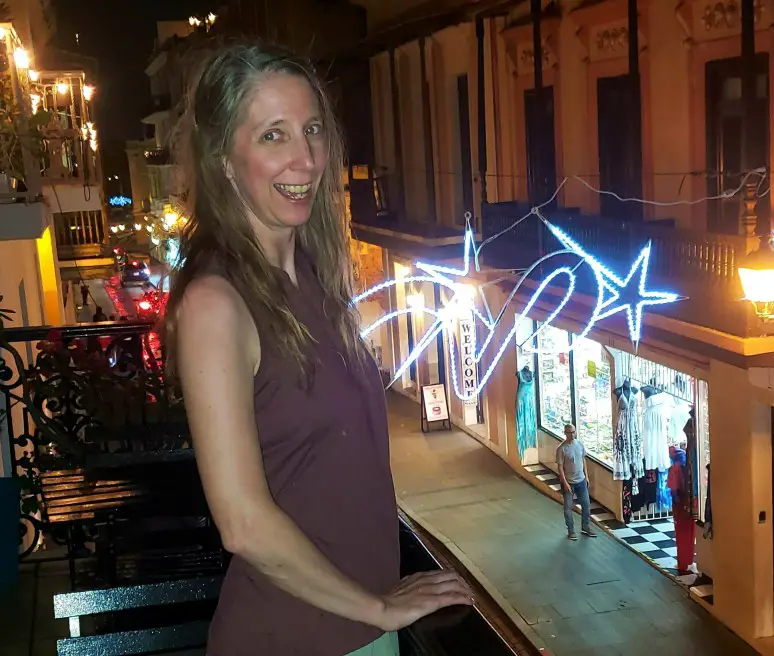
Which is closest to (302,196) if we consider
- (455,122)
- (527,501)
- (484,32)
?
(527,501)

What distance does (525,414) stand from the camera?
1379cm

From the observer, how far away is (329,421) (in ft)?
4.74

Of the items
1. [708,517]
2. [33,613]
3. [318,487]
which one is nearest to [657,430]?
[708,517]

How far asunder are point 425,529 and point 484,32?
7090 mm

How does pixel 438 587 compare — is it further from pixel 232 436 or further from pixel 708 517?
pixel 708 517

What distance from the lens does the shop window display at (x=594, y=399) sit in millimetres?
11977

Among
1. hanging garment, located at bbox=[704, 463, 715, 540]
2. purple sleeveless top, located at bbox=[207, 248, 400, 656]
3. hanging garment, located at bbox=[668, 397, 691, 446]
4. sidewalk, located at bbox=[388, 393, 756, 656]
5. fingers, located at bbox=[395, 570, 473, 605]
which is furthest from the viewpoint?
hanging garment, located at bbox=[668, 397, 691, 446]

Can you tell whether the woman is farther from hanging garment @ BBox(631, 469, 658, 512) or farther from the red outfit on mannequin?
hanging garment @ BBox(631, 469, 658, 512)

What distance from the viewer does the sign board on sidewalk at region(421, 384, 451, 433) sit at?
15.8 m

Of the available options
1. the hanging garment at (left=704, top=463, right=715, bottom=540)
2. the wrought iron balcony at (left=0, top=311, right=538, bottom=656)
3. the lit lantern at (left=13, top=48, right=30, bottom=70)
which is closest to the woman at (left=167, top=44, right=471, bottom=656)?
the wrought iron balcony at (left=0, top=311, right=538, bottom=656)

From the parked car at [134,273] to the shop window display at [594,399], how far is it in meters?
24.1

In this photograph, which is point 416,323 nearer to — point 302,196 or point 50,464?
point 50,464

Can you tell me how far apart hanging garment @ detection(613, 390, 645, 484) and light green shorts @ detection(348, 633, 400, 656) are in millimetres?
9685

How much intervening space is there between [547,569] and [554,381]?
375 centimetres
